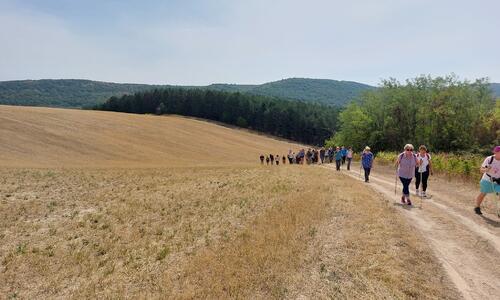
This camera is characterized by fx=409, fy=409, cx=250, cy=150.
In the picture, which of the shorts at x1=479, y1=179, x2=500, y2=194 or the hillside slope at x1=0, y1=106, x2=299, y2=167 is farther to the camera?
the hillside slope at x1=0, y1=106, x2=299, y2=167

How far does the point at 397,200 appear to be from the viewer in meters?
16.2

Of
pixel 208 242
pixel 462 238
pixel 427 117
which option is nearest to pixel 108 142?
pixel 427 117

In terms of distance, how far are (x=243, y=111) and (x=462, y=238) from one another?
125042 millimetres

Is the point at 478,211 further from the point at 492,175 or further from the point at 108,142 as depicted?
the point at 108,142

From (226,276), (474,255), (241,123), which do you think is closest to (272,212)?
(226,276)

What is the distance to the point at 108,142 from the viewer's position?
6481cm

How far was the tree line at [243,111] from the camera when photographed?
5256 inches

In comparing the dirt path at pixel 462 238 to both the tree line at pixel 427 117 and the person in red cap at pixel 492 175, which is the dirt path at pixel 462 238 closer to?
the person in red cap at pixel 492 175

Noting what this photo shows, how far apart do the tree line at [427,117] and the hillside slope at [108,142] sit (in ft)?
66.5

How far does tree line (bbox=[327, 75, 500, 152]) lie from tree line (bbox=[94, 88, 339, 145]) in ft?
214

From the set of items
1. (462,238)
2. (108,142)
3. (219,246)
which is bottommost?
(108,142)

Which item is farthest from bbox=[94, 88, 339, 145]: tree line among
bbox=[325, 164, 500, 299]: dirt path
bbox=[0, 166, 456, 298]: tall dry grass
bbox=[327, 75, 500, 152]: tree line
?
bbox=[325, 164, 500, 299]: dirt path

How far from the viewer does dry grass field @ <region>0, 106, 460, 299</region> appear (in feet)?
28.4

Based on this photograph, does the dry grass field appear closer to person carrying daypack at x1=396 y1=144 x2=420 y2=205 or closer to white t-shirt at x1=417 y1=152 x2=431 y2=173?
person carrying daypack at x1=396 y1=144 x2=420 y2=205
